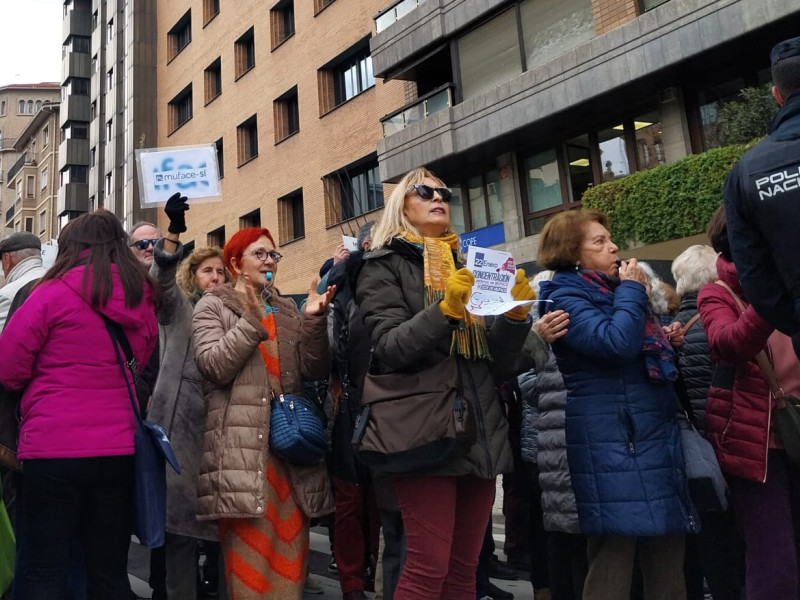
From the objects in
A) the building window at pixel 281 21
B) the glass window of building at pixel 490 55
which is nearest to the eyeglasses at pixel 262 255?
the glass window of building at pixel 490 55

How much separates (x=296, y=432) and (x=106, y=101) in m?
38.6

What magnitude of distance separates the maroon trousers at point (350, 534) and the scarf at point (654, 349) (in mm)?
2012

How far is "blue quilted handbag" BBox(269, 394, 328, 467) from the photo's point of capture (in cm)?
353

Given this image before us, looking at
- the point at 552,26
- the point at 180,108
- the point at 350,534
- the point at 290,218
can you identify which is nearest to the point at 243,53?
the point at 180,108

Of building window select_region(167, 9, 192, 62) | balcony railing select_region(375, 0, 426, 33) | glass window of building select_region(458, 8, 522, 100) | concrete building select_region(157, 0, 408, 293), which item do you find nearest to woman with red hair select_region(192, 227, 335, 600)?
glass window of building select_region(458, 8, 522, 100)

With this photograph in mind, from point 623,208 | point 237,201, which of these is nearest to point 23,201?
point 237,201

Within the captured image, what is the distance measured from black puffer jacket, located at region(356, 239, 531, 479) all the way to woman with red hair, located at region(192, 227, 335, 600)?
21.4 inches

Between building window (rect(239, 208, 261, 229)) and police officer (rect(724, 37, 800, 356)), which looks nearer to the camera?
police officer (rect(724, 37, 800, 356))

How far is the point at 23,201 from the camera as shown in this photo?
2368 inches

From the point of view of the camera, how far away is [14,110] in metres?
73.7

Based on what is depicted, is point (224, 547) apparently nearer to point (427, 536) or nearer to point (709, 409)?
point (427, 536)

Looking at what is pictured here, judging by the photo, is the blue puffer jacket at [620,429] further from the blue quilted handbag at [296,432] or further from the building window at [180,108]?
the building window at [180,108]

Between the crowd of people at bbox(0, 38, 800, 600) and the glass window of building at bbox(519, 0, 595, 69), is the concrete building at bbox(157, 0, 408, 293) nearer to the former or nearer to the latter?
the glass window of building at bbox(519, 0, 595, 69)

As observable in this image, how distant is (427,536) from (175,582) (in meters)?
1.75
